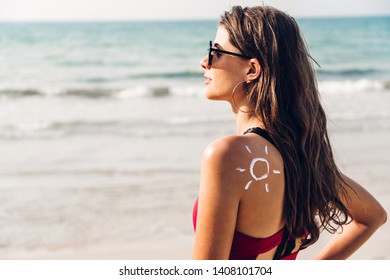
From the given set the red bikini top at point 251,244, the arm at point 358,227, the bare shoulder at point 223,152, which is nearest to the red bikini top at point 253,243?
the red bikini top at point 251,244

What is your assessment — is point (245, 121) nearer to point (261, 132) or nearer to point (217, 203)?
point (261, 132)

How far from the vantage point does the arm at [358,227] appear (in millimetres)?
2176

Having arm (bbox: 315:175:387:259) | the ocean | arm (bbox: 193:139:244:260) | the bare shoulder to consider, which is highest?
the bare shoulder

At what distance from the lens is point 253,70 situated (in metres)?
1.90

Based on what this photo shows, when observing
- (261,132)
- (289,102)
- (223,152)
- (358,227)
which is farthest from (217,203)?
(358,227)

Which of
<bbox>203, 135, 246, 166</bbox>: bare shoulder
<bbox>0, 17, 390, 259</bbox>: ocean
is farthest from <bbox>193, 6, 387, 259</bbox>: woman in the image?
<bbox>0, 17, 390, 259</bbox>: ocean

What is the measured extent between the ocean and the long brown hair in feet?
12.0

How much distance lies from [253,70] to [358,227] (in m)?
0.79

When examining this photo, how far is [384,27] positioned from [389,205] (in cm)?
2961

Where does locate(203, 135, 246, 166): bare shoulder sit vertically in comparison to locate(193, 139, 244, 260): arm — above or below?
above

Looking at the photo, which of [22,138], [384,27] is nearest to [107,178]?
[22,138]

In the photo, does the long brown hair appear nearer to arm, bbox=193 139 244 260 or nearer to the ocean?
arm, bbox=193 139 244 260

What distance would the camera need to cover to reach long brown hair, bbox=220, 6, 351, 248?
5.90ft
